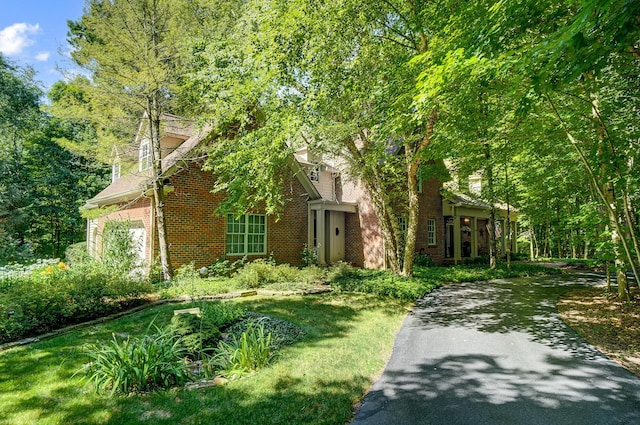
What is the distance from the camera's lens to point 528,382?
4277 millimetres

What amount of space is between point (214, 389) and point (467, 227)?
21957 mm

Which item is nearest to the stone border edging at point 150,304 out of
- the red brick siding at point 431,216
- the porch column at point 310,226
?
the porch column at point 310,226

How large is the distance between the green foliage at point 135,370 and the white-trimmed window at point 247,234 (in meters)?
8.56

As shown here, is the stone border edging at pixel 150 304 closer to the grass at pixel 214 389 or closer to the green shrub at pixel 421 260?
the grass at pixel 214 389

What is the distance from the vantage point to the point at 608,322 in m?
6.86

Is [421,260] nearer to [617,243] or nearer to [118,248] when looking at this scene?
[617,243]

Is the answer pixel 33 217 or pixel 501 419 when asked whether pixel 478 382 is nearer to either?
Answer: pixel 501 419

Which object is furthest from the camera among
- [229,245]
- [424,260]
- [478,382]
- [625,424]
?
[424,260]

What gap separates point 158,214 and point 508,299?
11.1 metres

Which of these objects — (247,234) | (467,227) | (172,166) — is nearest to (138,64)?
(172,166)

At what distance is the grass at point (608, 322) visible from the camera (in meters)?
5.29

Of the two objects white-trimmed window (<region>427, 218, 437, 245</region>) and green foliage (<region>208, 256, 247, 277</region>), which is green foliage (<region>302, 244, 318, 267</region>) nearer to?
green foliage (<region>208, 256, 247, 277</region>)

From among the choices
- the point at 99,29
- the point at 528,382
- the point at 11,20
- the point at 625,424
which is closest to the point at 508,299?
the point at 528,382

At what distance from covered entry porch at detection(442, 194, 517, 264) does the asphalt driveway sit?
40.9 ft
